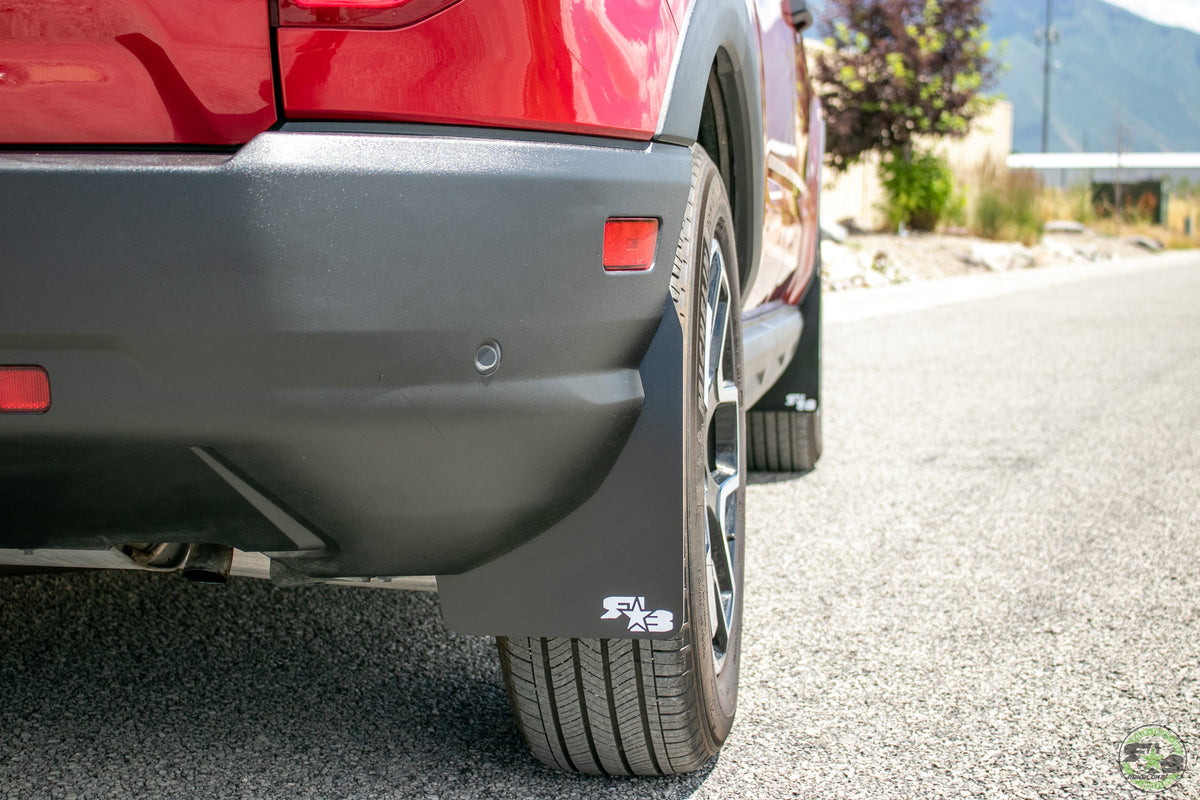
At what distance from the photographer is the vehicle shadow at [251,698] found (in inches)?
70.3

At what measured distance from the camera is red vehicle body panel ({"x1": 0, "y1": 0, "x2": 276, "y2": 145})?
1253 mm

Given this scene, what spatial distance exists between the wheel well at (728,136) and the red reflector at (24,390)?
4.03 ft

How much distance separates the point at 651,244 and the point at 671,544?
389mm

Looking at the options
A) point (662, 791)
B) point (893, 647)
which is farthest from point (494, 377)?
point (893, 647)

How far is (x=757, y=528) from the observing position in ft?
10.9

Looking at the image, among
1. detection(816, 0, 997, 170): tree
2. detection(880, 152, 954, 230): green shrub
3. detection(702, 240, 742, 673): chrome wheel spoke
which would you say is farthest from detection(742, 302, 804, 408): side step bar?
detection(880, 152, 954, 230): green shrub

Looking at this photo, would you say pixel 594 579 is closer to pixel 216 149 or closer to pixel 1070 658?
pixel 216 149

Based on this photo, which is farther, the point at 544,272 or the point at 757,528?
the point at 757,528

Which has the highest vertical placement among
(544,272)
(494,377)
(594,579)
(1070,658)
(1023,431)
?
(544,272)

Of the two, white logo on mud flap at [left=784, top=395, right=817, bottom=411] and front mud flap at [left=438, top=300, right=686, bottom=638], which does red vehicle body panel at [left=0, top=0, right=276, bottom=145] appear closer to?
front mud flap at [left=438, top=300, right=686, bottom=638]

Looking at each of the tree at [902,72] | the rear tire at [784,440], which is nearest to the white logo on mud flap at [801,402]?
the rear tire at [784,440]

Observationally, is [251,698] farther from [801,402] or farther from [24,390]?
[801,402]

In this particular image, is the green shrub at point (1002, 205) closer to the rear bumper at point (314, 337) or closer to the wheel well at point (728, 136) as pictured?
the wheel well at point (728, 136)
